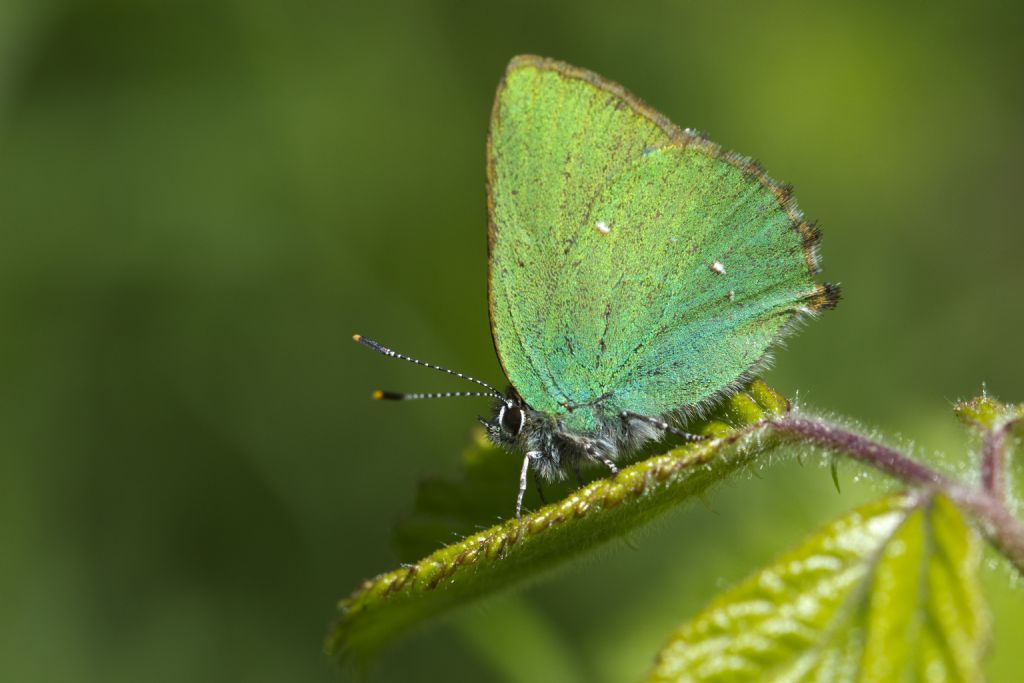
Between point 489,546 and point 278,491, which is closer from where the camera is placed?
point 489,546

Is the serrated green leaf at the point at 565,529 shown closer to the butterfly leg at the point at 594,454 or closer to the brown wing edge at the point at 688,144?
the butterfly leg at the point at 594,454

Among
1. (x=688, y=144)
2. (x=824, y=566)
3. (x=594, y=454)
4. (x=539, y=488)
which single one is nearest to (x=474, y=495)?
(x=539, y=488)

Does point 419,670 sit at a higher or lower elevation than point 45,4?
lower

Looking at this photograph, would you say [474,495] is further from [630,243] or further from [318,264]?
[318,264]

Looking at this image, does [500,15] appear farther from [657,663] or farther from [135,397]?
[657,663]

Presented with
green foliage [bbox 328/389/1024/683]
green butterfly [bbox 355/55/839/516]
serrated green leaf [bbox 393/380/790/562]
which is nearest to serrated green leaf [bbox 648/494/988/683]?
green foliage [bbox 328/389/1024/683]

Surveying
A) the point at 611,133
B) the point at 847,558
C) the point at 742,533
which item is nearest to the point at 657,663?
the point at 847,558

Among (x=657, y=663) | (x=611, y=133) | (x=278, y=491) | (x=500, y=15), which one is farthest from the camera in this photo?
(x=500, y=15)
